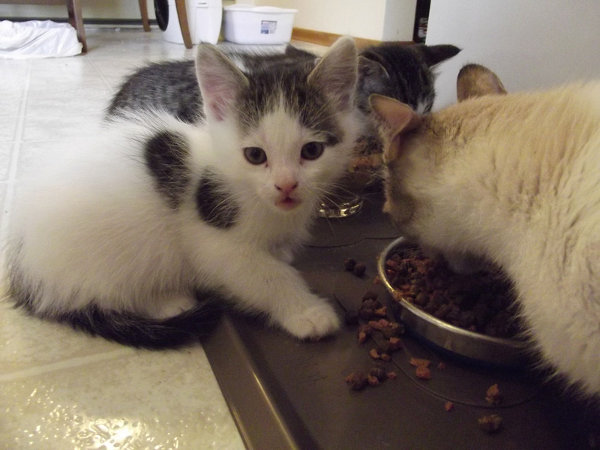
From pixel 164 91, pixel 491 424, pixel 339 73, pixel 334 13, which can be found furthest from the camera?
pixel 334 13

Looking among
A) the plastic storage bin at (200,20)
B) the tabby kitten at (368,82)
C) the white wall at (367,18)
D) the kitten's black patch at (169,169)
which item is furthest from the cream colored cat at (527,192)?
the plastic storage bin at (200,20)

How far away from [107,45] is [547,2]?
378 centimetres

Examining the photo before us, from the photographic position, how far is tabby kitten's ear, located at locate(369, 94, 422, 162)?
0.80 m

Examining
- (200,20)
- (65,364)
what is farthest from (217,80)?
(200,20)

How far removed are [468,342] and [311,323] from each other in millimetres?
317

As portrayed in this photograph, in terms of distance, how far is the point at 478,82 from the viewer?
1.00 metres

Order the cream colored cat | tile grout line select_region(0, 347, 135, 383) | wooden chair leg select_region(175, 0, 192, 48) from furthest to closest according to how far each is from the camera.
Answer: wooden chair leg select_region(175, 0, 192, 48), tile grout line select_region(0, 347, 135, 383), the cream colored cat

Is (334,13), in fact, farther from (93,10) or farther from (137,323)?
(137,323)

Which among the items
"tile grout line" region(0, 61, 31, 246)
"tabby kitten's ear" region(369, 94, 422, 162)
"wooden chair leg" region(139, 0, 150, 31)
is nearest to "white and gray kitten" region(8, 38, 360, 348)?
"tabby kitten's ear" region(369, 94, 422, 162)

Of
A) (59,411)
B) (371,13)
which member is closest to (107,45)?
(371,13)

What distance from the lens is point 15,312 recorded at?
1074mm

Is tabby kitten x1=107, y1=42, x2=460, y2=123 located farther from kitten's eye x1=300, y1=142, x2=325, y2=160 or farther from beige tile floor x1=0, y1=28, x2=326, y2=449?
beige tile floor x1=0, y1=28, x2=326, y2=449

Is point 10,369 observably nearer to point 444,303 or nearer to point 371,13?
point 444,303

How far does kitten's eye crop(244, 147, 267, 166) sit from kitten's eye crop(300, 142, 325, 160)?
80mm
